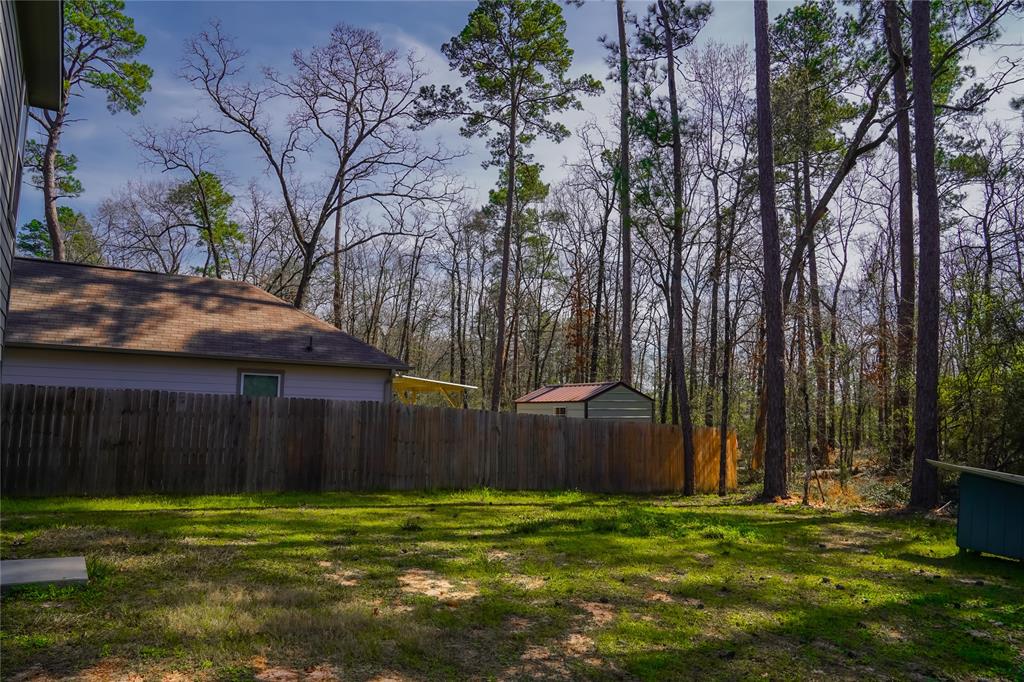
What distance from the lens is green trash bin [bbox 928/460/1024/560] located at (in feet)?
23.9

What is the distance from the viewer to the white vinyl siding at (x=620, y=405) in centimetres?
1853

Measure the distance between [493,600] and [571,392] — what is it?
48.1 feet

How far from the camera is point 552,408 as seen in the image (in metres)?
19.9

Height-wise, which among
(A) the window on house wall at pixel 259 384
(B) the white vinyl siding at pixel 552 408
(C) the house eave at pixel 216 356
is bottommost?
(B) the white vinyl siding at pixel 552 408

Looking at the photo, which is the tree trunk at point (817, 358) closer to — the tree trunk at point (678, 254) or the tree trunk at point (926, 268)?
the tree trunk at point (678, 254)

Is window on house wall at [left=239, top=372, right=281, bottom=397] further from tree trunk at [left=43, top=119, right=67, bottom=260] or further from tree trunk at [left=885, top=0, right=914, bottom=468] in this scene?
tree trunk at [left=885, top=0, right=914, bottom=468]

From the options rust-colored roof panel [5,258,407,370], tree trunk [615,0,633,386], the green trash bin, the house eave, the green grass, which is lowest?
the green grass

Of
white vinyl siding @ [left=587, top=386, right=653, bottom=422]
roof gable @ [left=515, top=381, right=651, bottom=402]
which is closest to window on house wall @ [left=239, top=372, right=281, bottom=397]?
roof gable @ [left=515, top=381, right=651, bottom=402]

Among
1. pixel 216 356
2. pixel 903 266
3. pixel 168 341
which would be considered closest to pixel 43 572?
pixel 216 356

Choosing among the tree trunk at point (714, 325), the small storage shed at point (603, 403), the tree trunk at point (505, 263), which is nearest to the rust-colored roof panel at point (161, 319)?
the tree trunk at point (505, 263)

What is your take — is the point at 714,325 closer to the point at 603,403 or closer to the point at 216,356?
the point at 603,403

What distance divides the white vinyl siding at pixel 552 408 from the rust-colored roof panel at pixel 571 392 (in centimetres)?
11

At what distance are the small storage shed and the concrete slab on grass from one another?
13.7 m

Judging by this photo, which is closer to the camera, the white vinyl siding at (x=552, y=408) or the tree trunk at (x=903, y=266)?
the tree trunk at (x=903, y=266)
